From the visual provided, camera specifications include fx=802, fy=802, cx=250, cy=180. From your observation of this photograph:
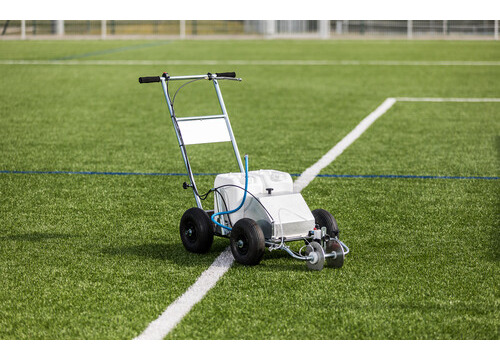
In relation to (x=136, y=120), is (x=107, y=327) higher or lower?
lower

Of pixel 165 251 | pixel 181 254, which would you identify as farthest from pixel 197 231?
pixel 165 251

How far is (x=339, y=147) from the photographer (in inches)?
384

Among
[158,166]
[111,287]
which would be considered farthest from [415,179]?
[111,287]

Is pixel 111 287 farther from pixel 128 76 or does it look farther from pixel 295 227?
pixel 128 76

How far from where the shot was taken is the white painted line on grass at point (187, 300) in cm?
420

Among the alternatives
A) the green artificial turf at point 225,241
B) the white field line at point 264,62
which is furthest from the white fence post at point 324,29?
the green artificial turf at point 225,241

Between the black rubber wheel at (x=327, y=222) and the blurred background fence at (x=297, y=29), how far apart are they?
30.6 m

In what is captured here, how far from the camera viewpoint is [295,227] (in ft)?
17.0

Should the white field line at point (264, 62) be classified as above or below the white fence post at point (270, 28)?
below

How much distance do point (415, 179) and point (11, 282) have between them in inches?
175

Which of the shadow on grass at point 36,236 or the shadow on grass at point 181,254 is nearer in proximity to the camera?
the shadow on grass at point 181,254

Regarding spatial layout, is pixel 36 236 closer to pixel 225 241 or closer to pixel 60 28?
pixel 225 241

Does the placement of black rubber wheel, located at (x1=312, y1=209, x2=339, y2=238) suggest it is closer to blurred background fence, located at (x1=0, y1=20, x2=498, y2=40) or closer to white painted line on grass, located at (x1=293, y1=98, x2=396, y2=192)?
white painted line on grass, located at (x1=293, y1=98, x2=396, y2=192)

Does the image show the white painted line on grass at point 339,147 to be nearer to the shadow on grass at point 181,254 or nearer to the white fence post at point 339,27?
the shadow on grass at point 181,254
